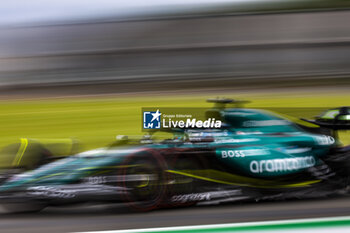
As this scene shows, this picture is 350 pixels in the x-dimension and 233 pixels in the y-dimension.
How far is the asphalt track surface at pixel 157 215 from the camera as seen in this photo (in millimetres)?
2670

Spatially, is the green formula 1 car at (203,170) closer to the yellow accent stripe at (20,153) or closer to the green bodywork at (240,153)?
the green bodywork at (240,153)

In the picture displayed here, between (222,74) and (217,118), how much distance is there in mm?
4642

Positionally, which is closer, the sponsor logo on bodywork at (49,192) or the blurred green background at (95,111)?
the sponsor logo on bodywork at (49,192)

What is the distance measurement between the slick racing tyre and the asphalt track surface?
8cm

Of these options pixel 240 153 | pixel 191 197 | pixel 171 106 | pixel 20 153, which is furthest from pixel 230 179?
pixel 171 106

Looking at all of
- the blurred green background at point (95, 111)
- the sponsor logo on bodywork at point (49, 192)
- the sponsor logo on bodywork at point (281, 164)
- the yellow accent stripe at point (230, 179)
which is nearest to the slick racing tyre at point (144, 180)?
the yellow accent stripe at point (230, 179)

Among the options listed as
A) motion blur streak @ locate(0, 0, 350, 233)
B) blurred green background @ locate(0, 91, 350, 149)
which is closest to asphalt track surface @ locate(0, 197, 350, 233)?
motion blur streak @ locate(0, 0, 350, 233)

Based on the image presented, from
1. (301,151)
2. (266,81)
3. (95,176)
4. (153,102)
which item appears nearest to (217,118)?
(301,151)

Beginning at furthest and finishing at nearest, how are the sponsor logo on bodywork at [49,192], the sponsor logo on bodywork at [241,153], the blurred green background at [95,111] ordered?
the blurred green background at [95,111]
the sponsor logo on bodywork at [241,153]
the sponsor logo on bodywork at [49,192]

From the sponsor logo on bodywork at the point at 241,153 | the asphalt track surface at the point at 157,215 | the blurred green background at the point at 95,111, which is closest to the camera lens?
the asphalt track surface at the point at 157,215

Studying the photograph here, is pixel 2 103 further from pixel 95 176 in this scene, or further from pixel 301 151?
pixel 301 151

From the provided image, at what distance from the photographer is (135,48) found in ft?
26.6

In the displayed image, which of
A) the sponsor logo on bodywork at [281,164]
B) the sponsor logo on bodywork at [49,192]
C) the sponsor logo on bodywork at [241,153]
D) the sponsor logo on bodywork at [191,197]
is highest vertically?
the sponsor logo on bodywork at [241,153]

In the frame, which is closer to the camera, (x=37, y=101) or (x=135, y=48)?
(x=37, y=101)
